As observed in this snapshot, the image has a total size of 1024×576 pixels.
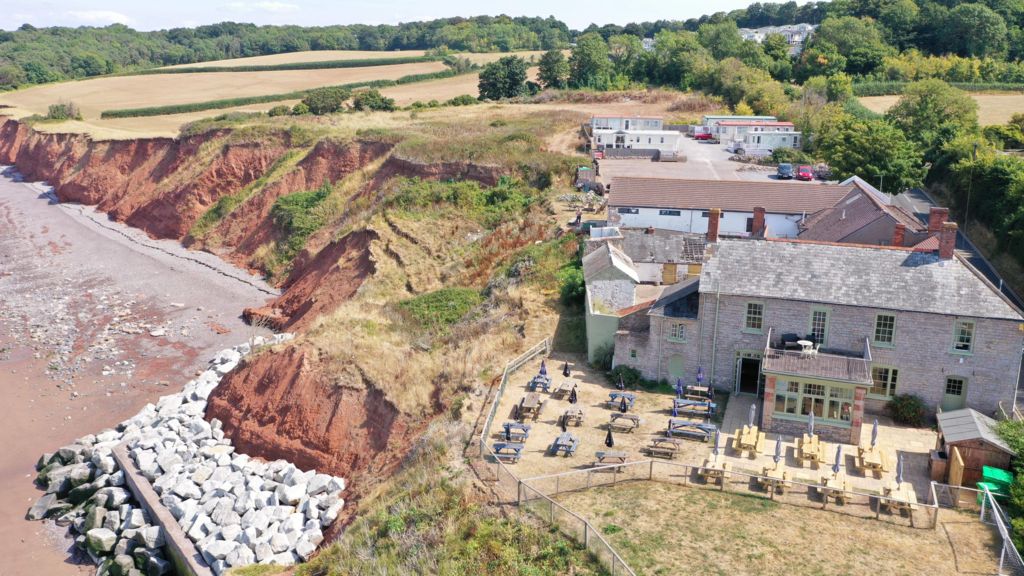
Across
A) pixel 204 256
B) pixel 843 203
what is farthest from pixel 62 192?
pixel 843 203

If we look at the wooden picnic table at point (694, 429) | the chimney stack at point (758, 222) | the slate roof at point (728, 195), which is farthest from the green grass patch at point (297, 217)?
the wooden picnic table at point (694, 429)

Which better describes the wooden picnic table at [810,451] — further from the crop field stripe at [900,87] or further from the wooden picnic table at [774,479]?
the crop field stripe at [900,87]

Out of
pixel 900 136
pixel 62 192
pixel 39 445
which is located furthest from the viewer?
pixel 62 192

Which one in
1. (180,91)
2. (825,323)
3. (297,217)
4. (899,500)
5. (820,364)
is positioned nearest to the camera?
(899,500)

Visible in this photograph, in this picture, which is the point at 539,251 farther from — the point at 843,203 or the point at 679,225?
the point at 843,203

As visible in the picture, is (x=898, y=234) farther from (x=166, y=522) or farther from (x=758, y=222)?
(x=166, y=522)

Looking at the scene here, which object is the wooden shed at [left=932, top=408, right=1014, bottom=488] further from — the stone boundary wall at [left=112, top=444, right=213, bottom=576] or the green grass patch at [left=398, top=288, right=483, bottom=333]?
the stone boundary wall at [left=112, top=444, right=213, bottom=576]

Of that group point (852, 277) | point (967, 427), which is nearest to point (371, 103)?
point (852, 277)
